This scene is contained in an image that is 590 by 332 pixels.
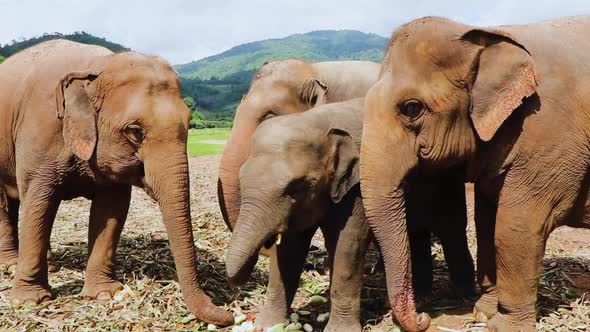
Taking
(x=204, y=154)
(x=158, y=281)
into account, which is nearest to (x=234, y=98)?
(x=204, y=154)

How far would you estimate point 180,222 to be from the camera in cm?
400

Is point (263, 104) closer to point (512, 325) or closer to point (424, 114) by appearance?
point (424, 114)

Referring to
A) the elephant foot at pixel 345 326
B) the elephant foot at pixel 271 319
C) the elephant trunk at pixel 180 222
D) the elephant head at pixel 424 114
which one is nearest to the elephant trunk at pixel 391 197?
the elephant head at pixel 424 114

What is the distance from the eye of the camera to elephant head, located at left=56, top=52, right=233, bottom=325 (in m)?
4.00

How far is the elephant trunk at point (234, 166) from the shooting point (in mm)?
5207

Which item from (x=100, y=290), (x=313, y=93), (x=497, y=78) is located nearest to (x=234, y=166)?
(x=313, y=93)

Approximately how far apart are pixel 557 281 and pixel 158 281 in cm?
315

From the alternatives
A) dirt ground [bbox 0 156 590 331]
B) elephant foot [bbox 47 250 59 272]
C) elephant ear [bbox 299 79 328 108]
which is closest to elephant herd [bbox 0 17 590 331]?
dirt ground [bbox 0 156 590 331]

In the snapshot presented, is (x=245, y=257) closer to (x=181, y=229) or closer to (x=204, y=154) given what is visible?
(x=181, y=229)

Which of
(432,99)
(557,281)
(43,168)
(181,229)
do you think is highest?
(432,99)

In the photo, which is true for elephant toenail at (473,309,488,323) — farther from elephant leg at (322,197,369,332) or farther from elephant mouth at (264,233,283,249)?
elephant mouth at (264,233,283,249)

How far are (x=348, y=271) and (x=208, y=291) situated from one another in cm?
143

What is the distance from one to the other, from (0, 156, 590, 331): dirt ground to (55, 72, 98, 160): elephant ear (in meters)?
1.14

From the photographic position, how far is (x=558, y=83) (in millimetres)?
3436
